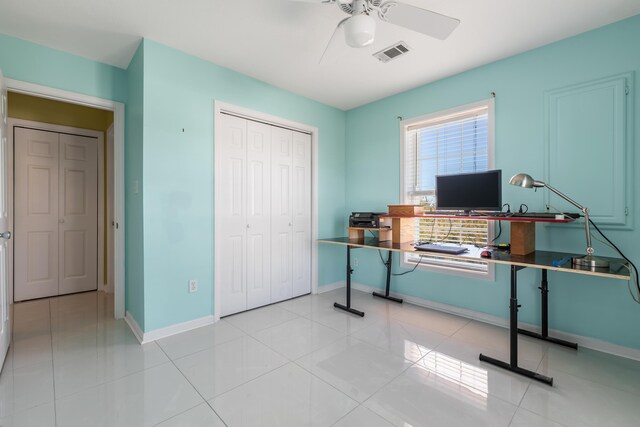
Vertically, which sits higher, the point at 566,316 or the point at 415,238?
the point at 415,238

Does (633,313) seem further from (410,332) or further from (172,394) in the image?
(172,394)

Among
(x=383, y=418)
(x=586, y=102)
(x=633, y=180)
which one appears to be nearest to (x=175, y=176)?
(x=383, y=418)

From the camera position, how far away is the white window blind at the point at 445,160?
299cm

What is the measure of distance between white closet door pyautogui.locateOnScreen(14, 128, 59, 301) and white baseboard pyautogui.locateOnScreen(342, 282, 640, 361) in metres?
4.15

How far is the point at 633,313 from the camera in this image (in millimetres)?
2184

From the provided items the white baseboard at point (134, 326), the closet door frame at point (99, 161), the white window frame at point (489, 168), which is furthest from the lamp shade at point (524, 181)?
the closet door frame at point (99, 161)

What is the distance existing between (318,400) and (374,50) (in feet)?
9.34

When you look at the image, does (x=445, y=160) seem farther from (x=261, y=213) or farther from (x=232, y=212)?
(x=232, y=212)

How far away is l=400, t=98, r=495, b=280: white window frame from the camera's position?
2857 mm

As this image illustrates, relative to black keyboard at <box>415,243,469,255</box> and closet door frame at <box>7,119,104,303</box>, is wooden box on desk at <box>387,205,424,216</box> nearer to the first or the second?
black keyboard at <box>415,243,469,255</box>

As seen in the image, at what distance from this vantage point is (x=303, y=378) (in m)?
1.98

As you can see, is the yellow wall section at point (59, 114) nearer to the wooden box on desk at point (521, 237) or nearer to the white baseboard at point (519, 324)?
the white baseboard at point (519, 324)

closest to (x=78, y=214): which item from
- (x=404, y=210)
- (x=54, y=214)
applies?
(x=54, y=214)

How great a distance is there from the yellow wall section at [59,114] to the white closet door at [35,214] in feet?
0.65
